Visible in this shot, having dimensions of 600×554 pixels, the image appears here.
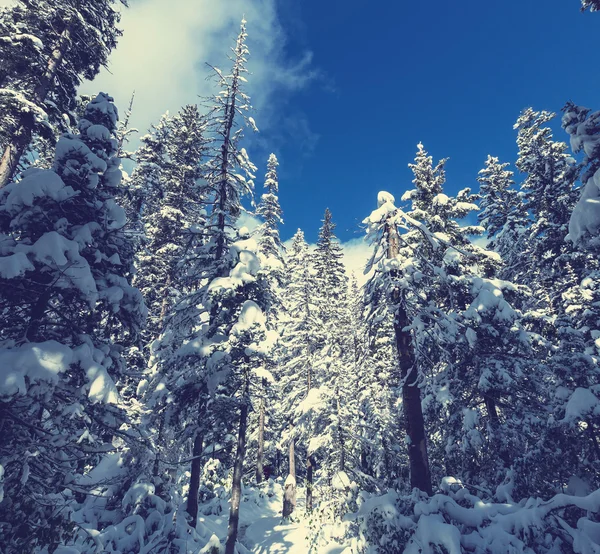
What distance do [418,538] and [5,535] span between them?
24.1 feet

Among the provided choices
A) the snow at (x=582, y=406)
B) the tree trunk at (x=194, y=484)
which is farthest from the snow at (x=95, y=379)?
the snow at (x=582, y=406)

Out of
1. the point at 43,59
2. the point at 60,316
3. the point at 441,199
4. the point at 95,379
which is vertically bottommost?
the point at 95,379

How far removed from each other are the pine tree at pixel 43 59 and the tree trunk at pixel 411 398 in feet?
42.5

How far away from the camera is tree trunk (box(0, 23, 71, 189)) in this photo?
1091 centimetres

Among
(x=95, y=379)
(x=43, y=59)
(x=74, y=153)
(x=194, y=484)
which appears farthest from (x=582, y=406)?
(x=43, y=59)

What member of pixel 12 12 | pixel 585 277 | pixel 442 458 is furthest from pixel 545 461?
pixel 12 12

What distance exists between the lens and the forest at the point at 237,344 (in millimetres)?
6820

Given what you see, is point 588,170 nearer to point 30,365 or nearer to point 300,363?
point 30,365

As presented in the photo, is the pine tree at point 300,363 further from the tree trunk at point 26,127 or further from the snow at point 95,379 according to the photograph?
the tree trunk at point 26,127

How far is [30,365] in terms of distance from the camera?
633 centimetres

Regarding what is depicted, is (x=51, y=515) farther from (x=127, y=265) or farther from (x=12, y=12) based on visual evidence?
(x=12, y=12)

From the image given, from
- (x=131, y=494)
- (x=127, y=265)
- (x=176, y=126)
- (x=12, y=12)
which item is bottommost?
(x=131, y=494)

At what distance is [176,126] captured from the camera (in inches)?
993

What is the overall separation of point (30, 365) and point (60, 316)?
76.8 inches
